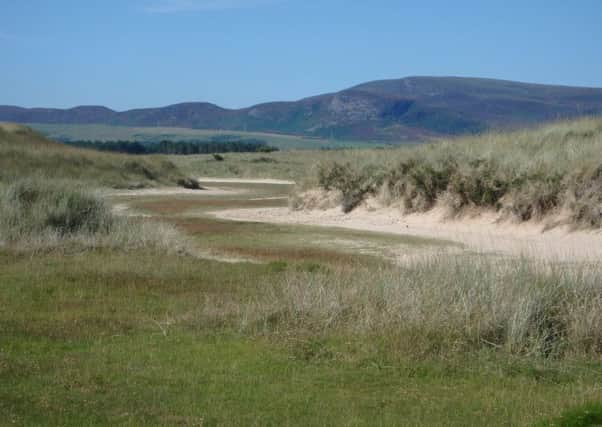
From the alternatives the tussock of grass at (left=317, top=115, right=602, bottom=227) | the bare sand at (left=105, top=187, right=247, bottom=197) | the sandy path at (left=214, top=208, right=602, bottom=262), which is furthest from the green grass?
the bare sand at (left=105, top=187, right=247, bottom=197)

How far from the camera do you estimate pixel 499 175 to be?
2983 centimetres

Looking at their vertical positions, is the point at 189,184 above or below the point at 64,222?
below

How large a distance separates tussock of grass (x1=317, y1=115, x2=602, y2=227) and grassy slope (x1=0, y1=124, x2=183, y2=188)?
78.9 ft

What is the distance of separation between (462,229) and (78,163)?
126 ft

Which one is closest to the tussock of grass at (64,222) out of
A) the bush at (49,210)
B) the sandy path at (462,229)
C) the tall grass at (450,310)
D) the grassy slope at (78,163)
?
the bush at (49,210)

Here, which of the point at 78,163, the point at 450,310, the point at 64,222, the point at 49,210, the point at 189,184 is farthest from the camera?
the point at 189,184

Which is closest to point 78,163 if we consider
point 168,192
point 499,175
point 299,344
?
point 168,192

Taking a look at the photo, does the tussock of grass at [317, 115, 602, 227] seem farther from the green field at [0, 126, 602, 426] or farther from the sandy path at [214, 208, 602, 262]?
the green field at [0, 126, 602, 426]

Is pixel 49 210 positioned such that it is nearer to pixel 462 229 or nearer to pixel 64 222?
pixel 64 222

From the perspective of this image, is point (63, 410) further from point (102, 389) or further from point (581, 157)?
point (581, 157)

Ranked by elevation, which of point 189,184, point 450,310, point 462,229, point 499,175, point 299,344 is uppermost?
point 499,175

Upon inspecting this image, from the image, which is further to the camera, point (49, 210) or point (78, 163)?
point (78, 163)

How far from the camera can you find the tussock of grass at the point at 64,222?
21.6 meters

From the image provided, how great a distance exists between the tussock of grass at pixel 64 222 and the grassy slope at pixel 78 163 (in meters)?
29.0
